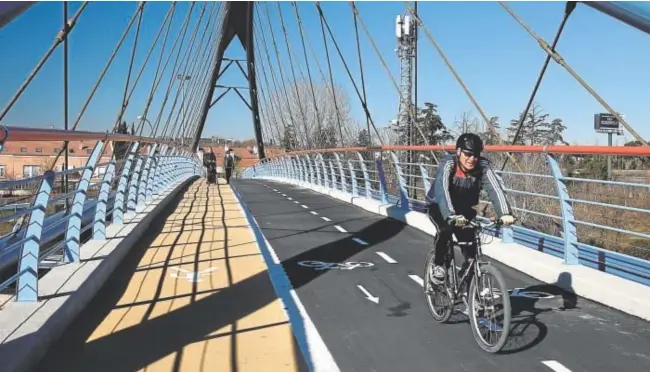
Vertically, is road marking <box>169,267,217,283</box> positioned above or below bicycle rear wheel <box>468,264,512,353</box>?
below

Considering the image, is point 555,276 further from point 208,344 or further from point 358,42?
point 358,42

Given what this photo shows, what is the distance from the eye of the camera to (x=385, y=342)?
4855 millimetres

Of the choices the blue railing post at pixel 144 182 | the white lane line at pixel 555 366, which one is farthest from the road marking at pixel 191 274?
the blue railing post at pixel 144 182

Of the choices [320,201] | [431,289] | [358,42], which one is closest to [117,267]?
[431,289]

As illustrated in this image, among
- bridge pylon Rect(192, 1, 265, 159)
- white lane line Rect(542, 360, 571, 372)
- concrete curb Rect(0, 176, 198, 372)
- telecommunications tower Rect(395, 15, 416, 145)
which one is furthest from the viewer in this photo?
bridge pylon Rect(192, 1, 265, 159)

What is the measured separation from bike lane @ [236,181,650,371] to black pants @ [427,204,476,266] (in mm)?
606

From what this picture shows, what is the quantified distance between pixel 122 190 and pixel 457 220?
22.1ft

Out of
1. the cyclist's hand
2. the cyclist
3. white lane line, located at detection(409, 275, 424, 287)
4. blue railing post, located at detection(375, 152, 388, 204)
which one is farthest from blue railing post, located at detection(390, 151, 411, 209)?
the cyclist's hand

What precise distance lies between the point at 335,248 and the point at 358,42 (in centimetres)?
1170

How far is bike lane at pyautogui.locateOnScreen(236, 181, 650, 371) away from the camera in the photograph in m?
4.43

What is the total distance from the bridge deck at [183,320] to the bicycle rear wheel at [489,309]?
1.33m

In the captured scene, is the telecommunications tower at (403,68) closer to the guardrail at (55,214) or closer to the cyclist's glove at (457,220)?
the guardrail at (55,214)

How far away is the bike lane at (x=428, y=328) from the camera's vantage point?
4.43 meters

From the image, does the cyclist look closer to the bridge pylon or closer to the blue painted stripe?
the blue painted stripe
